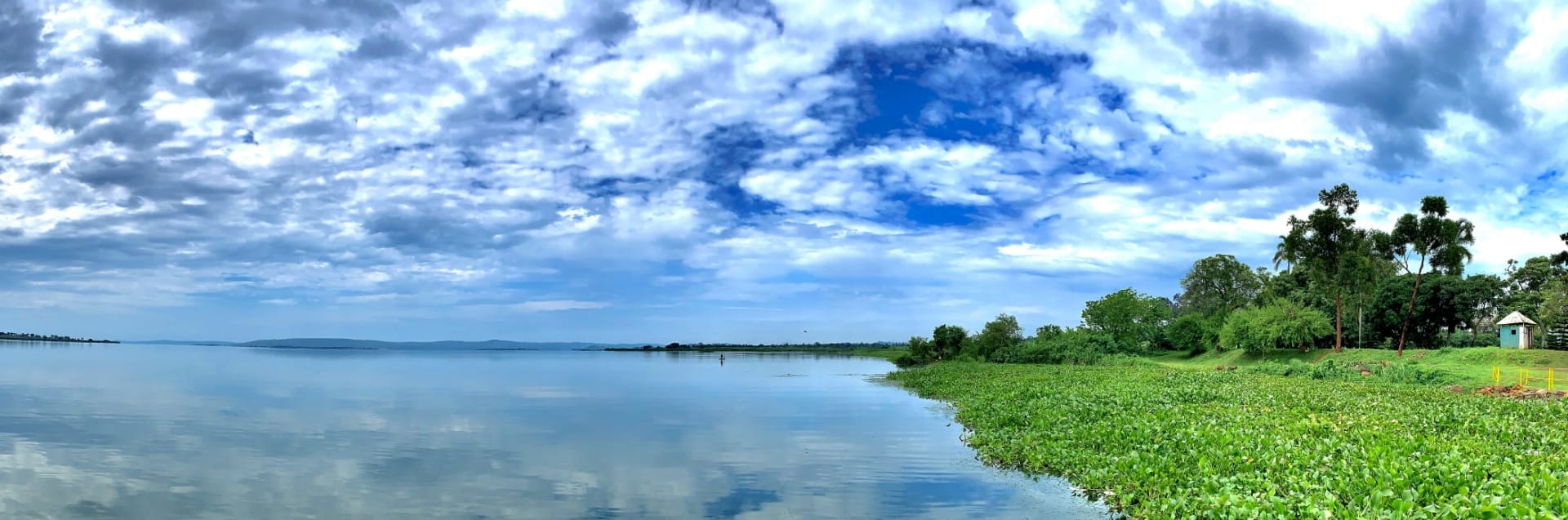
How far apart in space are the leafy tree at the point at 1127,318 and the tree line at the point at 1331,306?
13 cm

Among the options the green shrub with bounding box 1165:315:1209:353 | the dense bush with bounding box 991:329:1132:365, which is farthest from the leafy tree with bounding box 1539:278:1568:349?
the dense bush with bounding box 991:329:1132:365

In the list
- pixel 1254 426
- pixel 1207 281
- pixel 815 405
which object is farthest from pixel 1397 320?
pixel 1254 426

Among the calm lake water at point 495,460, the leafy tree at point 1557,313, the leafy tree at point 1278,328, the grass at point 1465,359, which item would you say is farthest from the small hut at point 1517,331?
the calm lake water at point 495,460

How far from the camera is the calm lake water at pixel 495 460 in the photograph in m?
17.2

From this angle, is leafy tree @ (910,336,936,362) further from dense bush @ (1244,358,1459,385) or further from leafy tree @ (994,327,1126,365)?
dense bush @ (1244,358,1459,385)

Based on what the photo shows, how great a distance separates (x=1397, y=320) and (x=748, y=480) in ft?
263

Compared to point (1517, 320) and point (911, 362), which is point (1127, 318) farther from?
point (1517, 320)

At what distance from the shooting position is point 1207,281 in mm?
107812

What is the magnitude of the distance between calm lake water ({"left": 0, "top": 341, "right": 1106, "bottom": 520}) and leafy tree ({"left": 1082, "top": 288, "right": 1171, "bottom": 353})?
6169cm

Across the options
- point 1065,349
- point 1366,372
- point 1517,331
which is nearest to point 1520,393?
point 1366,372

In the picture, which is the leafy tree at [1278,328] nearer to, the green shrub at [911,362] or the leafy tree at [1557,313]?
the leafy tree at [1557,313]

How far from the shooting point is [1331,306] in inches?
3216

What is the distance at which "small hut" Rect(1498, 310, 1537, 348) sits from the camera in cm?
6506

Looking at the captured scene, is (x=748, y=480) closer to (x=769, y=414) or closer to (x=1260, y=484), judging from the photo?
(x=1260, y=484)
